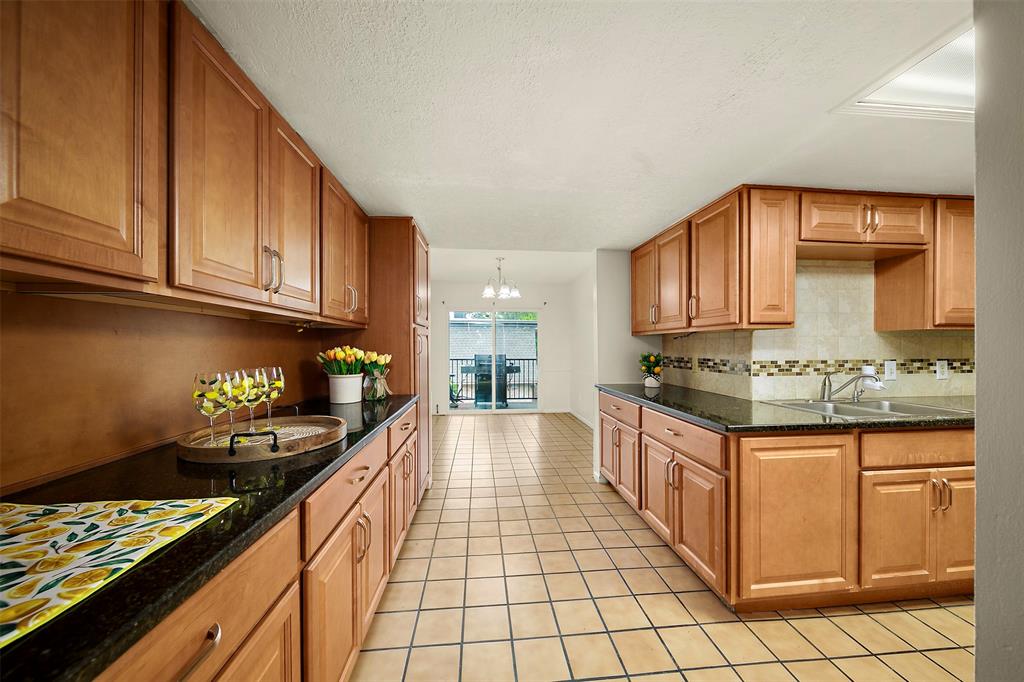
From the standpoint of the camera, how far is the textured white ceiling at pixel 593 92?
1102 mm

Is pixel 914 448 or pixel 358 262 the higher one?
pixel 358 262

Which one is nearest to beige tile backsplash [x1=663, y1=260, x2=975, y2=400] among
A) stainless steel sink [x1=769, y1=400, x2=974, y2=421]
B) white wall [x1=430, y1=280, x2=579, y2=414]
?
stainless steel sink [x1=769, y1=400, x2=974, y2=421]

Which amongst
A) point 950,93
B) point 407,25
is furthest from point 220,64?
point 950,93

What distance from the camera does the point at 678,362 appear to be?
3561 millimetres

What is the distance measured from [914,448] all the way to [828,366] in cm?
83

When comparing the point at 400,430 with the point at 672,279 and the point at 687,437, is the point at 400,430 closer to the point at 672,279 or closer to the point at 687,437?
the point at 687,437

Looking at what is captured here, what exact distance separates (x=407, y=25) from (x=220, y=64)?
0.59 meters

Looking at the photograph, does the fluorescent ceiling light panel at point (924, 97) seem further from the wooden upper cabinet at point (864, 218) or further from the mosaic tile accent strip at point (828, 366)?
the mosaic tile accent strip at point (828, 366)

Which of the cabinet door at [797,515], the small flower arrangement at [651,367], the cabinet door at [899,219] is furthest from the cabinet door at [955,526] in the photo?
the small flower arrangement at [651,367]

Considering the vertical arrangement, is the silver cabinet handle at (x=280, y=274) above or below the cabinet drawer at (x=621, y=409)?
above

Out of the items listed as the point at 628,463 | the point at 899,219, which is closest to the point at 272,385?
the point at 628,463

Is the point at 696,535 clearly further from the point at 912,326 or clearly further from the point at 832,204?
the point at 832,204

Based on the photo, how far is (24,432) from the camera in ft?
3.24

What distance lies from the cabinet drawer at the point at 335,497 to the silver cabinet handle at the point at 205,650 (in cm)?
37
